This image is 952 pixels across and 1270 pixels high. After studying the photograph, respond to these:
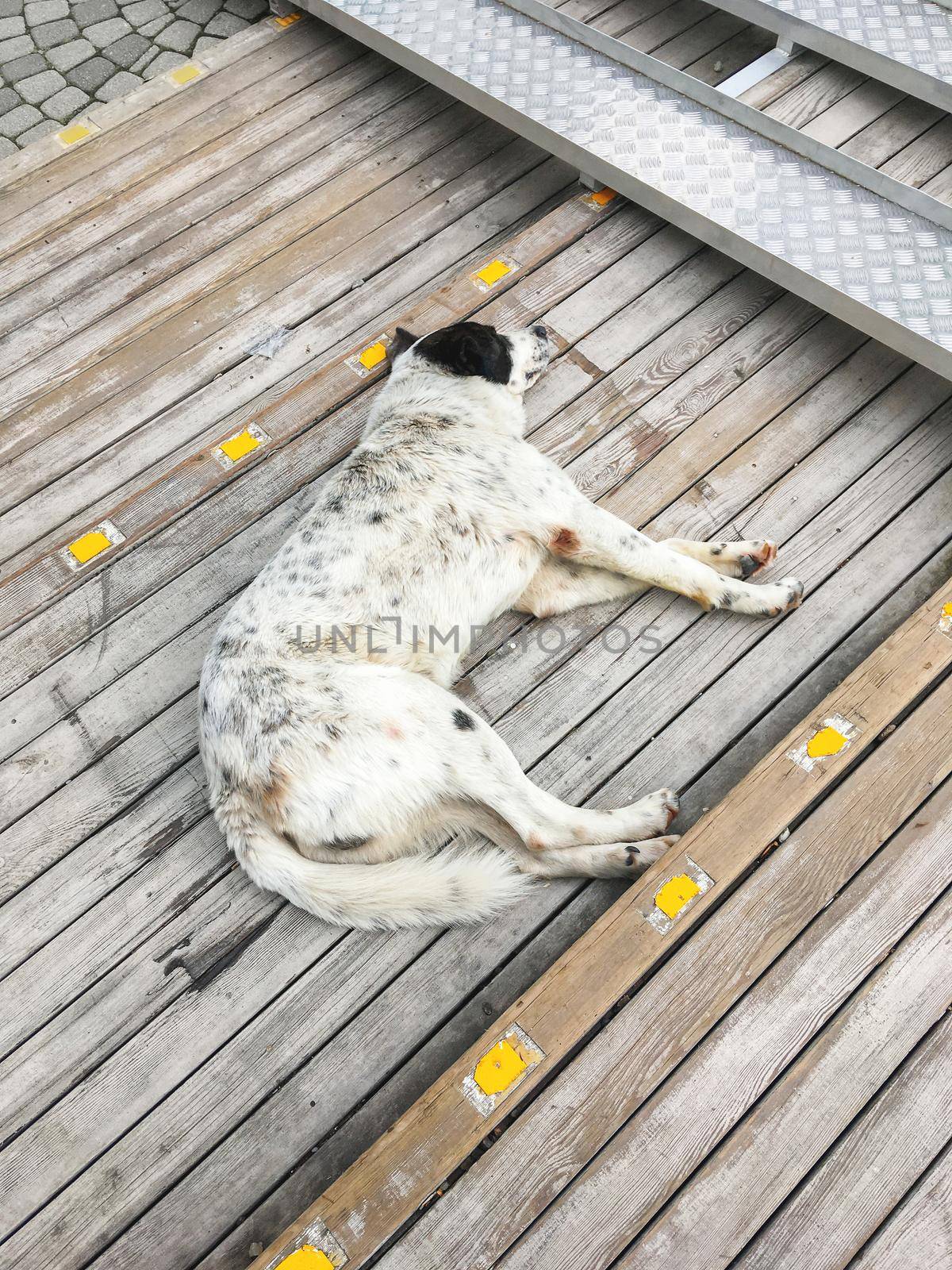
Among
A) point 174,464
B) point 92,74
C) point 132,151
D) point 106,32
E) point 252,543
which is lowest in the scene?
point 252,543

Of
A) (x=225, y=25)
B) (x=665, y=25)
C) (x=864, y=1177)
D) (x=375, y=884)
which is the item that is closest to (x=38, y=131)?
(x=225, y=25)

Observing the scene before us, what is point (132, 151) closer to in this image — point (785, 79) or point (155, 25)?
point (155, 25)

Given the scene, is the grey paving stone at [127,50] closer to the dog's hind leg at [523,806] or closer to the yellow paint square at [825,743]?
the dog's hind leg at [523,806]

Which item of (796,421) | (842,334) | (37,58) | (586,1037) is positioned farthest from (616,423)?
(37,58)

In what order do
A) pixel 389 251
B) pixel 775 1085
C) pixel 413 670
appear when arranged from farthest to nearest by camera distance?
1. pixel 389 251
2. pixel 413 670
3. pixel 775 1085

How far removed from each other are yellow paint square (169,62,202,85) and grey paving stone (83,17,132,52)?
760 mm

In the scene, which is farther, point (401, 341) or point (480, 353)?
point (401, 341)

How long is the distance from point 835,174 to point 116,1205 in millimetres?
3629

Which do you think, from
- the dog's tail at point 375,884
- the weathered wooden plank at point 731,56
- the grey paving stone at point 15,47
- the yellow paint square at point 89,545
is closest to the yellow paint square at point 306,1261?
the dog's tail at point 375,884

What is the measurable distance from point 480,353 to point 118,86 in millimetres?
3119

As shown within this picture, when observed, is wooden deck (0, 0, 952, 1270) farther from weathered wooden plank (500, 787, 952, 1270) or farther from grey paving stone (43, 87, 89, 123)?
grey paving stone (43, 87, 89, 123)

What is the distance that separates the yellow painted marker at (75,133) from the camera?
4.07 metres

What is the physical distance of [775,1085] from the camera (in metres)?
1.99

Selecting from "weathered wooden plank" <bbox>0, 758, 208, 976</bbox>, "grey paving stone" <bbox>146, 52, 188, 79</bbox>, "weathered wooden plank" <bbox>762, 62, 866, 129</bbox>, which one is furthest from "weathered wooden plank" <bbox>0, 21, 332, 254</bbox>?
"weathered wooden plank" <bbox>0, 758, 208, 976</bbox>
